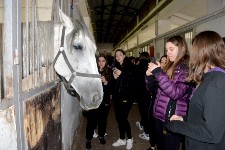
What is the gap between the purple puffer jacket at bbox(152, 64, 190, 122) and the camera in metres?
2.21

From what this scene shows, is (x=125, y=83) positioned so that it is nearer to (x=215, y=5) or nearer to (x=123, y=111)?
(x=123, y=111)

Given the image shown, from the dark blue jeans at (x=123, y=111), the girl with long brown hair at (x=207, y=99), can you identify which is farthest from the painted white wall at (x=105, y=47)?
the girl with long brown hair at (x=207, y=99)

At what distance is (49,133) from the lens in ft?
7.59

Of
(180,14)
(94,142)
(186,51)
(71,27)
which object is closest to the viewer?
(71,27)

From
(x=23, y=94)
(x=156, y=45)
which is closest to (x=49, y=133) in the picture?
(x=23, y=94)

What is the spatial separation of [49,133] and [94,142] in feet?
7.47

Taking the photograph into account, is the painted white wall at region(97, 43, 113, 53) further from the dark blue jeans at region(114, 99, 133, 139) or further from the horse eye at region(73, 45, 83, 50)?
the horse eye at region(73, 45, 83, 50)

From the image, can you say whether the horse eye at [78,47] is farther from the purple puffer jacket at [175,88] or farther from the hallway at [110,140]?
the hallway at [110,140]

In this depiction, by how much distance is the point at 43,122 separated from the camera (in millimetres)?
2070

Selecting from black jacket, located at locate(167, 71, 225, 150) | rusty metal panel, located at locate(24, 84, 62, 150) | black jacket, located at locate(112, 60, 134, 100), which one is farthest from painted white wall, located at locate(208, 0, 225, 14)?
rusty metal panel, located at locate(24, 84, 62, 150)

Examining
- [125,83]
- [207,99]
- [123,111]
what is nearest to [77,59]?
[207,99]

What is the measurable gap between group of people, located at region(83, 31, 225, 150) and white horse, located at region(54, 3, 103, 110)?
A: 58cm

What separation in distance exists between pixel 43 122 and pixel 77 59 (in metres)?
0.63

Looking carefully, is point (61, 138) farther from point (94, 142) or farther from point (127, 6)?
point (127, 6)
